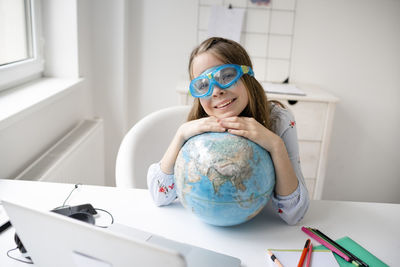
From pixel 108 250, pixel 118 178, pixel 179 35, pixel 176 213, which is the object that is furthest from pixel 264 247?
pixel 179 35

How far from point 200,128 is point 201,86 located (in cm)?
13

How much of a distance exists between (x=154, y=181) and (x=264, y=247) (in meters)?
0.35

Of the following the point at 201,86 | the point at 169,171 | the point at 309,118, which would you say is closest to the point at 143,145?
the point at 169,171

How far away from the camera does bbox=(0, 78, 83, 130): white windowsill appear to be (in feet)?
4.36

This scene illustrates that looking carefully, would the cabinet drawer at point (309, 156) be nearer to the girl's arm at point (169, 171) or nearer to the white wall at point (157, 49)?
the white wall at point (157, 49)

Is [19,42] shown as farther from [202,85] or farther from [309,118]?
[309,118]

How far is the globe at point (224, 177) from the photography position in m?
0.84

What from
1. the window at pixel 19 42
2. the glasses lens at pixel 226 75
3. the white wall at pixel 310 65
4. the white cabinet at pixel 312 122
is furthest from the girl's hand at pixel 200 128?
the white wall at pixel 310 65

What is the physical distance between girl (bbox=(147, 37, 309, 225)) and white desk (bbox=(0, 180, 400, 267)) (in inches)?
2.3

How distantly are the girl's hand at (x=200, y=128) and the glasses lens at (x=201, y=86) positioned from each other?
8 cm

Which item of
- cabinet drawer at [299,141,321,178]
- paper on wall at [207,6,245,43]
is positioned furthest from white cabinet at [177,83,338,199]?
paper on wall at [207,6,245,43]

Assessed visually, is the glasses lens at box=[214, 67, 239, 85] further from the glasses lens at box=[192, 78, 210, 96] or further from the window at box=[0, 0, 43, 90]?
the window at box=[0, 0, 43, 90]

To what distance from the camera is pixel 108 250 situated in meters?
0.57

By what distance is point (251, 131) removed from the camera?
0.92 metres
